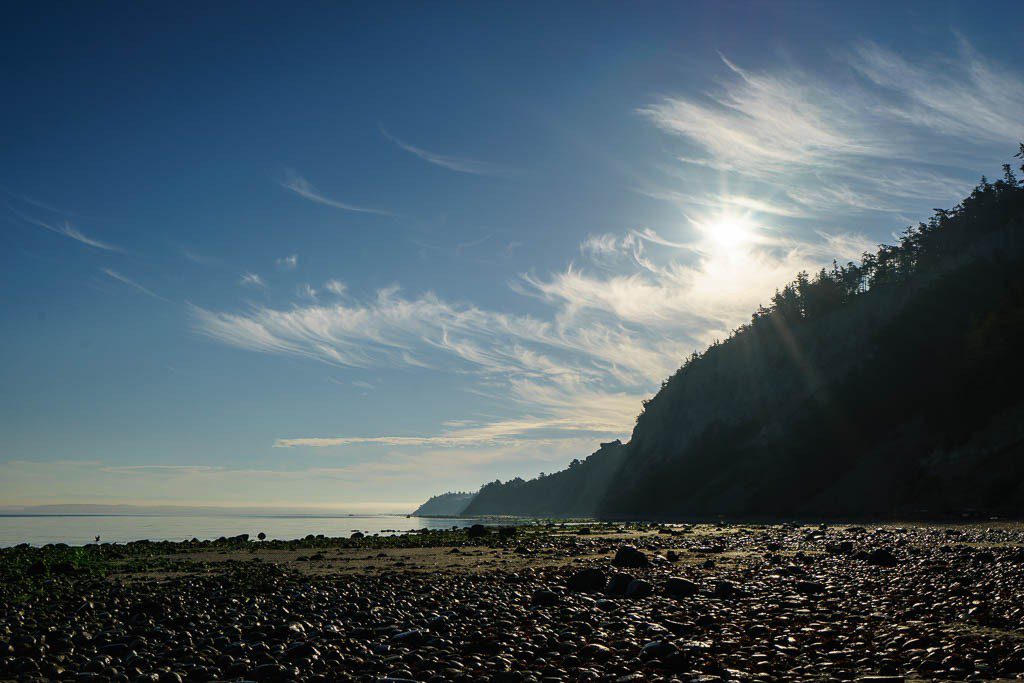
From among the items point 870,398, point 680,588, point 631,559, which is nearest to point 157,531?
point 631,559

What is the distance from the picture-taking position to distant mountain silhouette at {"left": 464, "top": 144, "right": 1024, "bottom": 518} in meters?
57.2

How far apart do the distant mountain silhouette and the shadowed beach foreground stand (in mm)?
38005

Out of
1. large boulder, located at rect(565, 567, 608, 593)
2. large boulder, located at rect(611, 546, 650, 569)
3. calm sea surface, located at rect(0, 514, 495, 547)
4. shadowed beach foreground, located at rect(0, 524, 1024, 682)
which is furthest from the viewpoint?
calm sea surface, located at rect(0, 514, 495, 547)

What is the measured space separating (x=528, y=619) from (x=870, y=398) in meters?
78.4

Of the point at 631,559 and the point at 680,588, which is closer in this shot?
the point at 680,588

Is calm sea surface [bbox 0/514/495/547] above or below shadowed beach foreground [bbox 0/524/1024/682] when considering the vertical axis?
below

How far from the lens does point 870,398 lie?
76.8 metres

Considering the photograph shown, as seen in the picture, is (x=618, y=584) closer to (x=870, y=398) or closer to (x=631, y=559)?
(x=631, y=559)

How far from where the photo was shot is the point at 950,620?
11.6 metres

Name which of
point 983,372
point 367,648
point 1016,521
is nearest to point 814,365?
point 983,372

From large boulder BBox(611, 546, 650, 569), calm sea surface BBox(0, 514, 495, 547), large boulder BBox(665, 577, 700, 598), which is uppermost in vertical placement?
large boulder BBox(665, 577, 700, 598)

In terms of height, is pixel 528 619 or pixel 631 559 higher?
pixel 528 619

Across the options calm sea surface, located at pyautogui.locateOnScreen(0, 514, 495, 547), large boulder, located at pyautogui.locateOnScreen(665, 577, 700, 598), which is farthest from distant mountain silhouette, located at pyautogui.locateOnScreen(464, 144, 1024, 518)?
calm sea surface, located at pyautogui.locateOnScreen(0, 514, 495, 547)

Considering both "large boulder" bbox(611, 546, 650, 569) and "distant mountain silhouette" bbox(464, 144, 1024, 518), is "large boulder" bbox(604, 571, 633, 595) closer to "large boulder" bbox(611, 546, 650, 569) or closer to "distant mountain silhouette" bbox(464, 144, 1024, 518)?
"large boulder" bbox(611, 546, 650, 569)
